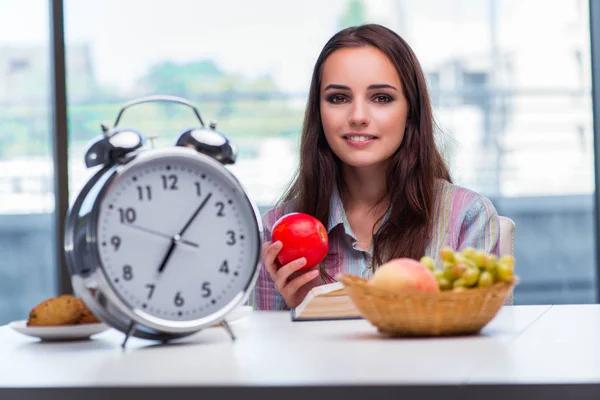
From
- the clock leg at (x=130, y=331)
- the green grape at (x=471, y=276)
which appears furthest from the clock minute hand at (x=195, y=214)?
the green grape at (x=471, y=276)

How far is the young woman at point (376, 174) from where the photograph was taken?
2.33 meters

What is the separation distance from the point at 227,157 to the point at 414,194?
109 centimetres

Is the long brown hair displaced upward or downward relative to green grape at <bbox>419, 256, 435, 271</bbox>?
upward

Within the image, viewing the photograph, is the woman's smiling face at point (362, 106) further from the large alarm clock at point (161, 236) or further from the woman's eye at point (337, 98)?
the large alarm clock at point (161, 236)

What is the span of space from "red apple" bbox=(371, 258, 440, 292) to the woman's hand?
59cm

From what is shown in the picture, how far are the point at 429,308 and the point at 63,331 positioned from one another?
564mm

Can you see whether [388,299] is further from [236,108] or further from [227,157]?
[236,108]

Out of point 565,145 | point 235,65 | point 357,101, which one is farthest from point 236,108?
point 357,101

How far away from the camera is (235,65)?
Answer: 460 centimetres

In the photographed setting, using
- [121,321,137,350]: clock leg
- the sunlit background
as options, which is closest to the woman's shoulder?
[121,321,137,350]: clock leg

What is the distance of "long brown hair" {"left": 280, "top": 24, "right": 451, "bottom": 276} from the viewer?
7.71 ft

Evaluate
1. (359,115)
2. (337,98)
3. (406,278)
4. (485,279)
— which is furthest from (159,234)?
(337,98)

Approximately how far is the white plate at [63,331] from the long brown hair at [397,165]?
101 centimetres

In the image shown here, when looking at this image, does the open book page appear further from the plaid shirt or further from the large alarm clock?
the plaid shirt
